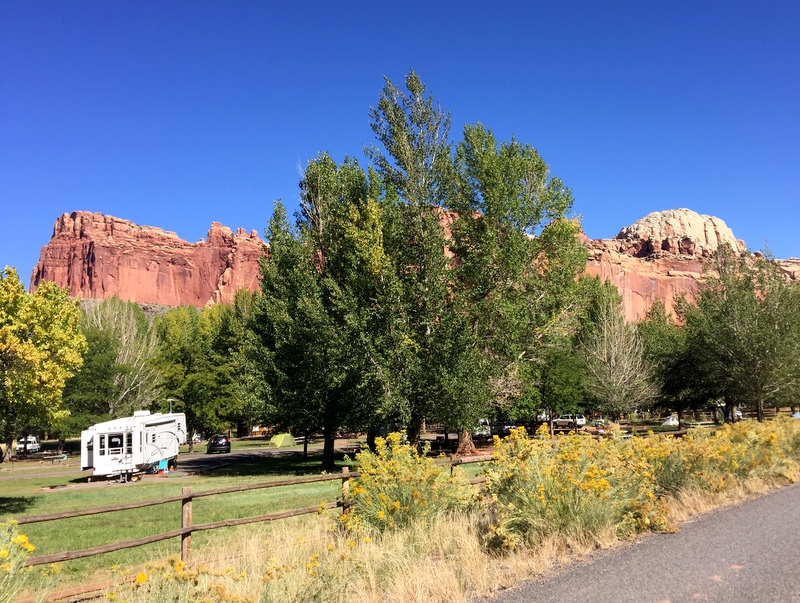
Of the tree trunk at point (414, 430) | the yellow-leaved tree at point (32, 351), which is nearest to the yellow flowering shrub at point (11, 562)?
the yellow-leaved tree at point (32, 351)

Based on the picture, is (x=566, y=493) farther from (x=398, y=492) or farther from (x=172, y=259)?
(x=172, y=259)

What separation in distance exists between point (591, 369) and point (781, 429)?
2520cm

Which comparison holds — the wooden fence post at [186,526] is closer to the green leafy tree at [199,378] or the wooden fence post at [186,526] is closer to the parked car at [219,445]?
the parked car at [219,445]

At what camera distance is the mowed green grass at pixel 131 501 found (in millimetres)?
10727

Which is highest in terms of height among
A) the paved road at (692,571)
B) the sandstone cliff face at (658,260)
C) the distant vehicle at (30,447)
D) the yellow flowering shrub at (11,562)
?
the sandstone cliff face at (658,260)

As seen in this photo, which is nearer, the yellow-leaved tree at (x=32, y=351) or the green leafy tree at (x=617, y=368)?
the yellow-leaved tree at (x=32, y=351)

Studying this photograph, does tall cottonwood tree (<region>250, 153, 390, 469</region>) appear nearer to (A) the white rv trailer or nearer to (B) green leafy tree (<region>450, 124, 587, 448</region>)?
(B) green leafy tree (<region>450, 124, 587, 448</region>)

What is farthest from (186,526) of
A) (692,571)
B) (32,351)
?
(32,351)

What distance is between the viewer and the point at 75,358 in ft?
56.5

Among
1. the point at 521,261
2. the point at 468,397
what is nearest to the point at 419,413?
the point at 468,397

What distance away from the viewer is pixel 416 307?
799 inches

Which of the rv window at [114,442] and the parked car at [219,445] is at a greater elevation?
the rv window at [114,442]

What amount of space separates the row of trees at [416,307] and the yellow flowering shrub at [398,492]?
10626 millimetres

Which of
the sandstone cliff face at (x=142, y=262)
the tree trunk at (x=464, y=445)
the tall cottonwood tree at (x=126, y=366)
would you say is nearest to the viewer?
the tree trunk at (x=464, y=445)
